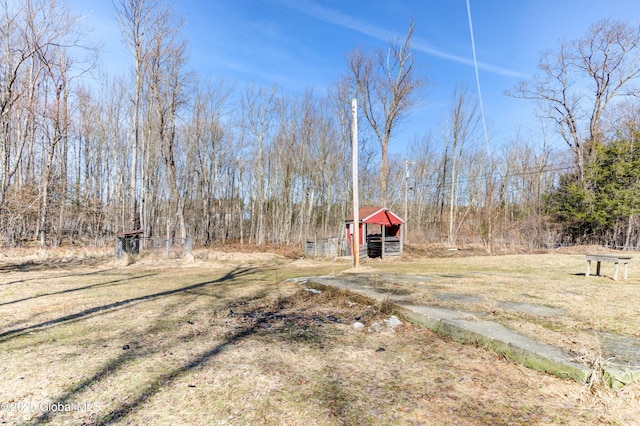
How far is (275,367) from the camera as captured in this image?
2748 millimetres

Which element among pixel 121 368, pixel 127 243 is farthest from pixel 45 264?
pixel 121 368

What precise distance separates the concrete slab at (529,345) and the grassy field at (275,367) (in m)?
0.10

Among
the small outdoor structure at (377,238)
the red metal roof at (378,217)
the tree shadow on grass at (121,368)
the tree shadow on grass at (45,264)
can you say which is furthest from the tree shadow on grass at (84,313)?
the red metal roof at (378,217)

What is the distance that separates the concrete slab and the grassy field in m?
0.10

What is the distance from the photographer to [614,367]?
2.38 metres

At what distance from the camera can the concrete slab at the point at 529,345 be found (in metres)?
2.37

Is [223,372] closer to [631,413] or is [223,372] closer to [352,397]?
[352,397]

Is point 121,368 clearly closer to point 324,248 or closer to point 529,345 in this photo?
point 529,345

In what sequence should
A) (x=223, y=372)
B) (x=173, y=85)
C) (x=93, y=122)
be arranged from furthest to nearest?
1. (x=93, y=122)
2. (x=173, y=85)
3. (x=223, y=372)

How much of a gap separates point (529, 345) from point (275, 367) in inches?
87.1

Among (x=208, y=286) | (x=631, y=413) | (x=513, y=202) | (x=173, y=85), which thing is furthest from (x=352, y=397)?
(x=513, y=202)

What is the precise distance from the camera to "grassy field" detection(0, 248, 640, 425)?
2.05 m

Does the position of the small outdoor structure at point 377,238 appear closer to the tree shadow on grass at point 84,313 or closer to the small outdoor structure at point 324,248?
the small outdoor structure at point 324,248

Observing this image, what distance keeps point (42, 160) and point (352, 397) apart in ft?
87.0
